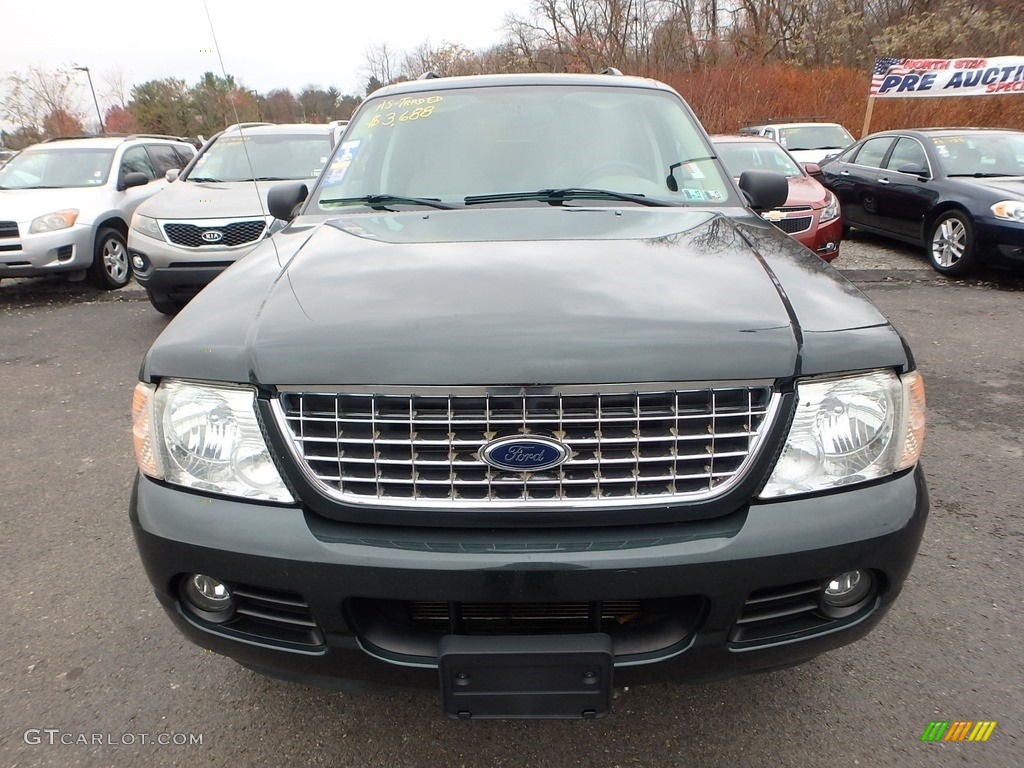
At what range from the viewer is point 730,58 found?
3020cm

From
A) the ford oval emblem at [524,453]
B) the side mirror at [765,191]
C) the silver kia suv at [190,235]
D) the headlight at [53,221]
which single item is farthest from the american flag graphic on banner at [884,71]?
the ford oval emblem at [524,453]

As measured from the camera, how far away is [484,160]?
2.79 m

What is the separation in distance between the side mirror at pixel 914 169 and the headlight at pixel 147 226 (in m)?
8.16

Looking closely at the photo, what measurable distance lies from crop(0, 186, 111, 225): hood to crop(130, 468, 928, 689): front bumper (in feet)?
24.6

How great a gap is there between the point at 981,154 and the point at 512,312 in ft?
29.0

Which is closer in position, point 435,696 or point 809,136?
point 435,696

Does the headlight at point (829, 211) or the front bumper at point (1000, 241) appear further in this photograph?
the headlight at point (829, 211)

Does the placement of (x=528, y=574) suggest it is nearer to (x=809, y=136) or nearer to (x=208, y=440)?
(x=208, y=440)

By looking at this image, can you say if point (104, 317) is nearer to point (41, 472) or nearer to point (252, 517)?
point (41, 472)

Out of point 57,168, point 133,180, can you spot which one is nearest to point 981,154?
point 133,180

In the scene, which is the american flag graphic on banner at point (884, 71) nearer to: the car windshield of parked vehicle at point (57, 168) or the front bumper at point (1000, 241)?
the front bumper at point (1000, 241)

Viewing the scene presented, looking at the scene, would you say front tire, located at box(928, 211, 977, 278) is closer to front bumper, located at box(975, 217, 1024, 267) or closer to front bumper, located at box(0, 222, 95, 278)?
front bumper, located at box(975, 217, 1024, 267)

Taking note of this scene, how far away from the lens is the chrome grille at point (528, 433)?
1.48m

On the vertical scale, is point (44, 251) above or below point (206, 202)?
below
